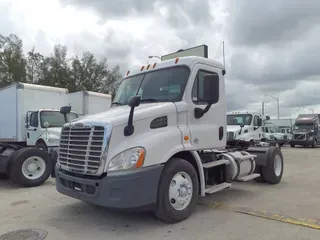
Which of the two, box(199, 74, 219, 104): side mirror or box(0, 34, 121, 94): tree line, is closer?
box(199, 74, 219, 104): side mirror

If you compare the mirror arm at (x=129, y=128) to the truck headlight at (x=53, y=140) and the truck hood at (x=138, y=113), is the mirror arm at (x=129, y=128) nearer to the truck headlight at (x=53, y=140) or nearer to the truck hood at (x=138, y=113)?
the truck hood at (x=138, y=113)

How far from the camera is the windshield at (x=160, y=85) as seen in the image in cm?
554

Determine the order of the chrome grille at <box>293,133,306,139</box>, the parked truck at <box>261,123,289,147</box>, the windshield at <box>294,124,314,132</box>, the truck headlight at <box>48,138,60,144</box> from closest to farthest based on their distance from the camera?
the truck headlight at <box>48,138,60,144</box> → the parked truck at <box>261,123,289,147</box> → the chrome grille at <box>293,133,306,139</box> → the windshield at <box>294,124,314,132</box>

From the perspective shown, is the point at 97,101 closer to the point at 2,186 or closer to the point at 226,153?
the point at 2,186

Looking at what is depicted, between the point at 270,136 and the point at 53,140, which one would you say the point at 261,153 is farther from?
the point at 270,136

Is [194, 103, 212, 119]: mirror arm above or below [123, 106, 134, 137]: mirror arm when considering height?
above

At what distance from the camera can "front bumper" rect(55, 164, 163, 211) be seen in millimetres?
4492

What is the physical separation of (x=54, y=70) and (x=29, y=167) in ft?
99.7

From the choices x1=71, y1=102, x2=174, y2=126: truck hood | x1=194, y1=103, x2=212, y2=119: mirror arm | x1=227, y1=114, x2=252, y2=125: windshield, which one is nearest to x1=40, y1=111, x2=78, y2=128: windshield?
x1=71, y1=102, x2=174, y2=126: truck hood

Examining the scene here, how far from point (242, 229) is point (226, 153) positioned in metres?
2.51

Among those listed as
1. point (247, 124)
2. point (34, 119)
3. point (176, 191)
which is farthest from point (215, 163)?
point (247, 124)

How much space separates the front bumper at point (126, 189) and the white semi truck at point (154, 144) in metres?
0.01

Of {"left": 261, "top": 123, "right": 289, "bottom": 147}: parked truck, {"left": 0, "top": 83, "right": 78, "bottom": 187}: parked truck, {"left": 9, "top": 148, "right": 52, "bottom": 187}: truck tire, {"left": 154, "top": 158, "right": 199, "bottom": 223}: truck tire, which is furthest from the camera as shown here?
{"left": 261, "top": 123, "right": 289, "bottom": 147}: parked truck

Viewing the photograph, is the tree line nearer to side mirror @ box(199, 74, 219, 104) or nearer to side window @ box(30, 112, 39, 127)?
side window @ box(30, 112, 39, 127)
